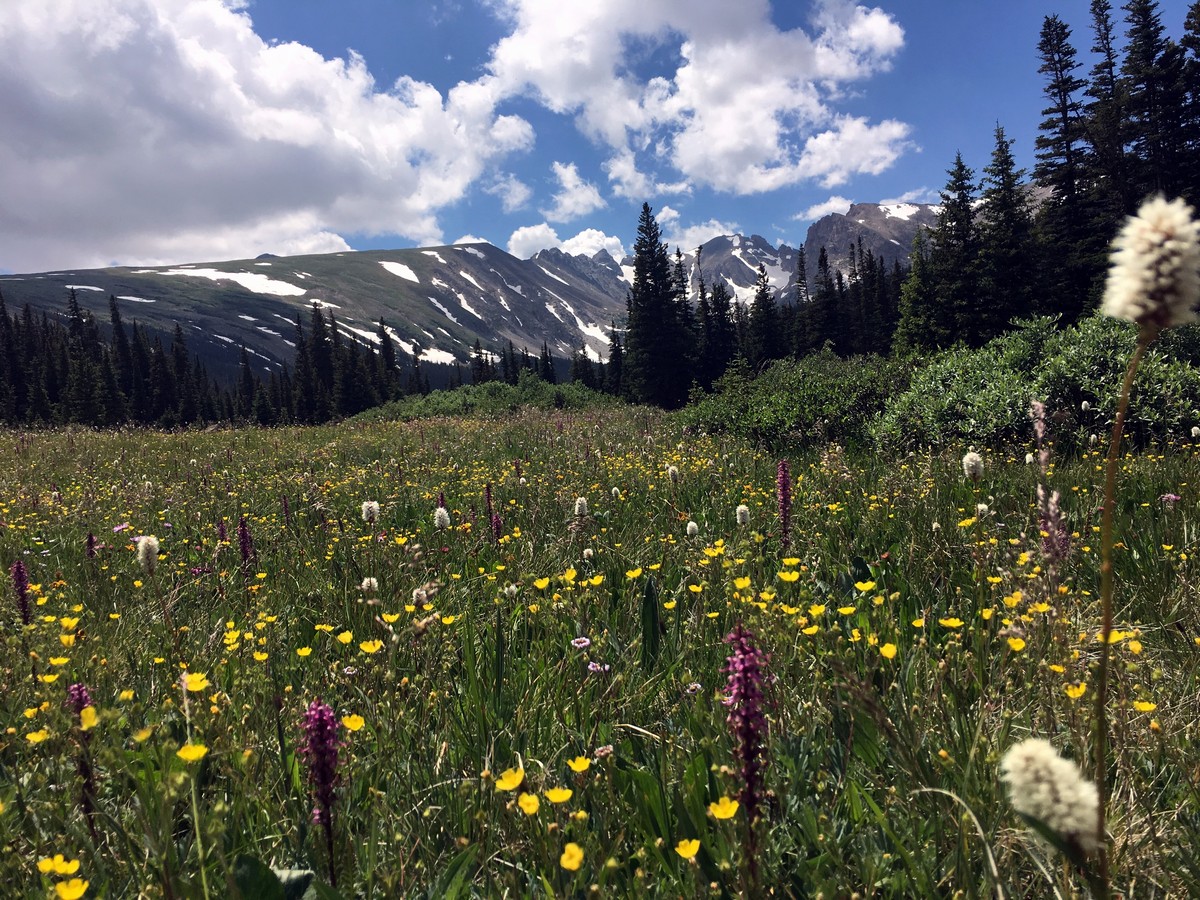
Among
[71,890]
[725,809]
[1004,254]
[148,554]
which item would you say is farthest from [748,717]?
[1004,254]

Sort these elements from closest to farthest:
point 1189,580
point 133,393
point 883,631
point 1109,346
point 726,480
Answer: point 883,631
point 1189,580
point 726,480
point 1109,346
point 133,393

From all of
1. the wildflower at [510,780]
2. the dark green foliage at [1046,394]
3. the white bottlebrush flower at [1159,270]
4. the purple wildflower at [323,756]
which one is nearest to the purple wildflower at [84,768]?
the purple wildflower at [323,756]

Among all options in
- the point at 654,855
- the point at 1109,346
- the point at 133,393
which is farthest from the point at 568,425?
the point at 133,393

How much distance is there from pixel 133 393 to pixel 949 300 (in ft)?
285

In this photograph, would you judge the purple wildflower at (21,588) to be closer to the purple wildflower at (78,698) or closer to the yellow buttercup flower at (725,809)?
the purple wildflower at (78,698)

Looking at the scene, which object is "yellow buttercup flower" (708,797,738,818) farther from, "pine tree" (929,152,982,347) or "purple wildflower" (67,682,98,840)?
"pine tree" (929,152,982,347)

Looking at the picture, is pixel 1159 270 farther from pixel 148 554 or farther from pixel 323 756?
pixel 148 554

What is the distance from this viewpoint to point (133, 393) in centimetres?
7538

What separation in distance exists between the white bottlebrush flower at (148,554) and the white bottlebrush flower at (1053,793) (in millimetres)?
3130

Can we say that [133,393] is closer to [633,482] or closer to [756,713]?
[633,482]

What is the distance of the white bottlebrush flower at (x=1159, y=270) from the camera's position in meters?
0.87

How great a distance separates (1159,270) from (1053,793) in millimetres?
758

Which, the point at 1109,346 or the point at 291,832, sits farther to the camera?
the point at 1109,346

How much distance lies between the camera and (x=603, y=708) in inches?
101
